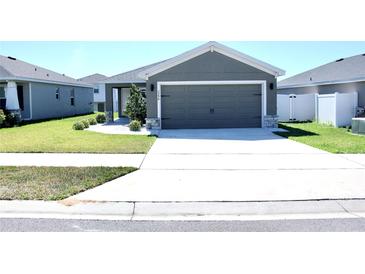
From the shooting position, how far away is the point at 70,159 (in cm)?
950

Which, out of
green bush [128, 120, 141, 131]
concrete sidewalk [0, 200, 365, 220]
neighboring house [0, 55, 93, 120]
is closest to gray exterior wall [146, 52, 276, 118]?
green bush [128, 120, 141, 131]

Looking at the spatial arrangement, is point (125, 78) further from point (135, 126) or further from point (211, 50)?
point (211, 50)

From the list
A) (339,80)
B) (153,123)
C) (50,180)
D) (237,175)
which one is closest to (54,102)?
(153,123)

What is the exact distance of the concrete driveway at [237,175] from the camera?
6266mm

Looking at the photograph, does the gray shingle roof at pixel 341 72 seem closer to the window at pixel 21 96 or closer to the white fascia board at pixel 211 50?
the white fascia board at pixel 211 50

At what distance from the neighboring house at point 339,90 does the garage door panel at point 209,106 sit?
16.3 feet

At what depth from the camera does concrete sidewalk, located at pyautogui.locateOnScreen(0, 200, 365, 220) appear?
5356mm

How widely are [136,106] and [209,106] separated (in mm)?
4516

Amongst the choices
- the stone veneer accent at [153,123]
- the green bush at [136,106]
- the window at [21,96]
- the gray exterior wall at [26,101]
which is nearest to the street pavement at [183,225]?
the stone veneer accent at [153,123]

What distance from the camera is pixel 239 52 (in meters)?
17.1
